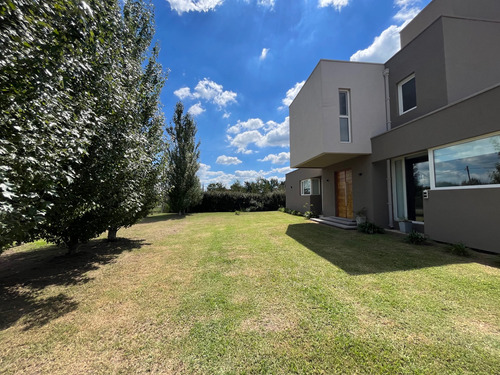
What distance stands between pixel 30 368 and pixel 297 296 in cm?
293

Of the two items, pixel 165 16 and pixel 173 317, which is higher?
pixel 165 16

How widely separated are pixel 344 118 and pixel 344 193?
372cm

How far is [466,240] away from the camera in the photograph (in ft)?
16.2

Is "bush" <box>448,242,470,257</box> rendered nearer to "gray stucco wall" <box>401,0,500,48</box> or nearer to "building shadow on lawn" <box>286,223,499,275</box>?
"building shadow on lawn" <box>286,223,499,275</box>

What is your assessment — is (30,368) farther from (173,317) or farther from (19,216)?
(19,216)

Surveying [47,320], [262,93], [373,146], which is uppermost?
[262,93]

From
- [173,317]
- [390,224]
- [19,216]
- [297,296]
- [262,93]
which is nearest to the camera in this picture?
[19,216]

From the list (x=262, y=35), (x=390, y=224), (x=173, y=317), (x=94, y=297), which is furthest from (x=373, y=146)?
(x=94, y=297)

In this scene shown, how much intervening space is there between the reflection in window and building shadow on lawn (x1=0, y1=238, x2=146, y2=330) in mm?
8496

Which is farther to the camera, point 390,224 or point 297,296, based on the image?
point 390,224

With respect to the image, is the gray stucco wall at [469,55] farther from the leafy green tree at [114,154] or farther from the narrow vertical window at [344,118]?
the leafy green tree at [114,154]

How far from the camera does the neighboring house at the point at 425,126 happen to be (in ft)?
15.7

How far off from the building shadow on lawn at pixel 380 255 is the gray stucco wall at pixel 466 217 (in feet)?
1.20

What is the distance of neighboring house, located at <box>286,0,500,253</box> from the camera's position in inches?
189
